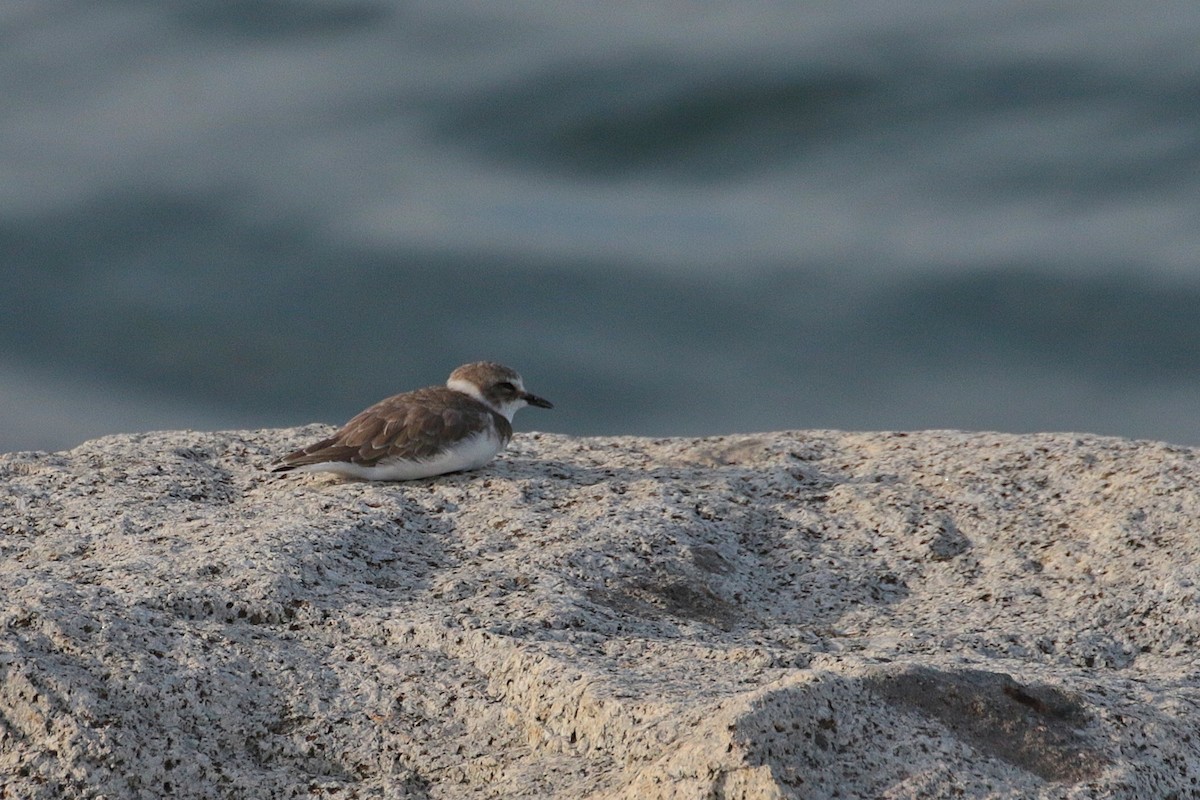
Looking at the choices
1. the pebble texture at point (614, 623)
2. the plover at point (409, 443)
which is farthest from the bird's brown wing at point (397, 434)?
the pebble texture at point (614, 623)

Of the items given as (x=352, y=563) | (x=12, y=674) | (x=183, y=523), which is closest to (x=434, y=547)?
(x=352, y=563)

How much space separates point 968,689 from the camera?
4043 mm

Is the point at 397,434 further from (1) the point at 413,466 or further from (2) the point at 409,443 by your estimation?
(1) the point at 413,466

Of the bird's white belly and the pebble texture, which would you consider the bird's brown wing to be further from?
the pebble texture

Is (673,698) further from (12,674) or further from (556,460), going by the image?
(556,460)

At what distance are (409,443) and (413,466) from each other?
0.13 m

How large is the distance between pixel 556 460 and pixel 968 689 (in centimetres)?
341

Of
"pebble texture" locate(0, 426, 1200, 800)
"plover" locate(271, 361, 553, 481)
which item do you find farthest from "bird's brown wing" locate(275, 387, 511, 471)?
"pebble texture" locate(0, 426, 1200, 800)

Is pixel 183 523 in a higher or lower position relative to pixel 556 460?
lower

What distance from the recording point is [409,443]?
267 inches

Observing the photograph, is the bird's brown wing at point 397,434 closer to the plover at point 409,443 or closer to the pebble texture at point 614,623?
the plover at point 409,443

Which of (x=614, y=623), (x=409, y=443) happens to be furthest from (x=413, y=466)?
(x=614, y=623)

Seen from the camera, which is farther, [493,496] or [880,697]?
[493,496]

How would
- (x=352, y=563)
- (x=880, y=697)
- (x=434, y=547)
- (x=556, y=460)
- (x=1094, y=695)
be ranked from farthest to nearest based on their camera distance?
(x=556, y=460)
(x=434, y=547)
(x=352, y=563)
(x=1094, y=695)
(x=880, y=697)
